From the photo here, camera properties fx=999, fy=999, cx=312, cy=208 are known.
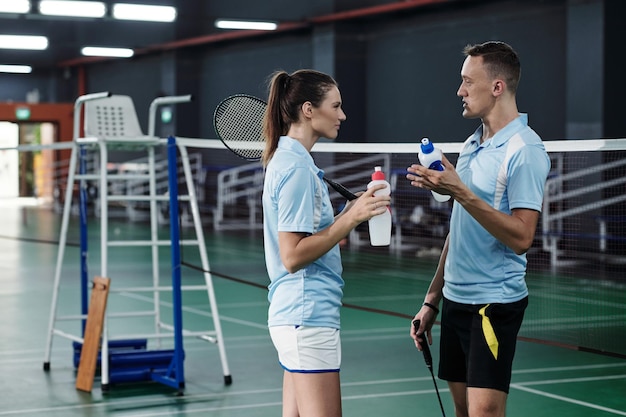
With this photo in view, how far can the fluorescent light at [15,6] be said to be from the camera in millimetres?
17234

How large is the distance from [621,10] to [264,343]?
846cm

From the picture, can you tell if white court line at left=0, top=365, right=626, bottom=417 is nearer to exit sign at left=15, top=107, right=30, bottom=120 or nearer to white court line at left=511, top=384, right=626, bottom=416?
white court line at left=511, top=384, right=626, bottom=416

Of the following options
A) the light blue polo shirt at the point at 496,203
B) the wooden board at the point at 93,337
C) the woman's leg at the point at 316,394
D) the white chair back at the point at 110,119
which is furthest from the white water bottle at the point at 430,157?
the white chair back at the point at 110,119

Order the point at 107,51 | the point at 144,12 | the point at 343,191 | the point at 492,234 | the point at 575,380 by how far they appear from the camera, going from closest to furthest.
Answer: the point at 492,234 < the point at 343,191 < the point at 575,380 < the point at 144,12 < the point at 107,51

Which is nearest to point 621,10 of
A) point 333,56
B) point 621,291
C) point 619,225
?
point 619,225

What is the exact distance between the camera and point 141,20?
1878cm

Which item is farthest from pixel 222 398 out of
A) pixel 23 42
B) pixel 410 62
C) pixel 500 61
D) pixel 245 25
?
pixel 23 42

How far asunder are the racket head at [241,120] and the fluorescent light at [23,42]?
20.7m

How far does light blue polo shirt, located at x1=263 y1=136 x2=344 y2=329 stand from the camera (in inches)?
121

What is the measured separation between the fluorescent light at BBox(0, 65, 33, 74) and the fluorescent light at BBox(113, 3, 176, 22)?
495 inches

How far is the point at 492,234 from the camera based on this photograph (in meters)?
3.18

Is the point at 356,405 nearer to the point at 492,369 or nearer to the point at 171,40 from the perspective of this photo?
the point at 492,369

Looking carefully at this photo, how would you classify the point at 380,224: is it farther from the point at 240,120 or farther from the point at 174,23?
the point at 174,23

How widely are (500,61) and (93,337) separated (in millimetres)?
3868
